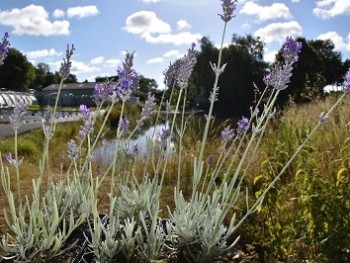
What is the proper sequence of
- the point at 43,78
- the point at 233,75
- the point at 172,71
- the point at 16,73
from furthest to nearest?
1. the point at 43,78
2. the point at 16,73
3. the point at 233,75
4. the point at 172,71

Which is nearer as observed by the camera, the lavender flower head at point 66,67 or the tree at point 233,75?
the lavender flower head at point 66,67

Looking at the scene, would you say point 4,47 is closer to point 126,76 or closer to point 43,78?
point 126,76

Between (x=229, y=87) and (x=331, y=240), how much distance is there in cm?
3544

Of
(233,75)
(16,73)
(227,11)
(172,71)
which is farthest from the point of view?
(16,73)

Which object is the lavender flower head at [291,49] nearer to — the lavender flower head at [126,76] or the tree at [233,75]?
the lavender flower head at [126,76]

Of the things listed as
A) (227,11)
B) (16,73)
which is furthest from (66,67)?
(16,73)

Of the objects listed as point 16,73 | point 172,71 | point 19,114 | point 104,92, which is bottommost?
point 19,114

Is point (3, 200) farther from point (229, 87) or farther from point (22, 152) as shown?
point (229, 87)

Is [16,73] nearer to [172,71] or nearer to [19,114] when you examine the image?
[172,71]

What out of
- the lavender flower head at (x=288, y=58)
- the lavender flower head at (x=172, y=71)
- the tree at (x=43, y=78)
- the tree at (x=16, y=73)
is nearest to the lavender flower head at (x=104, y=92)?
the lavender flower head at (x=172, y=71)

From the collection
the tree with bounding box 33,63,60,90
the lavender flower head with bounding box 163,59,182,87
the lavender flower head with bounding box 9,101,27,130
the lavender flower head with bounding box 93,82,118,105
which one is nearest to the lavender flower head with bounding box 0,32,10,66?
the lavender flower head with bounding box 9,101,27,130

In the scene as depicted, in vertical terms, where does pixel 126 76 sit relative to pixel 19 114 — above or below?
above

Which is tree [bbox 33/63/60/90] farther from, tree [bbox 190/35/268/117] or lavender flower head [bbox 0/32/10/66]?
lavender flower head [bbox 0/32/10/66]

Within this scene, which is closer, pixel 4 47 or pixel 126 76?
pixel 126 76
